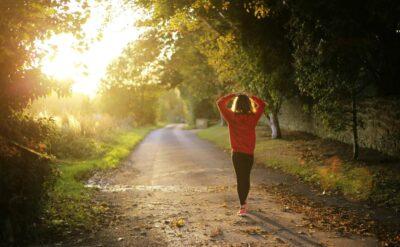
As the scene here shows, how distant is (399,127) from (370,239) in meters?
7.26

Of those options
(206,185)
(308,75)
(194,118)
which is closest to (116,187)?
(206,185)

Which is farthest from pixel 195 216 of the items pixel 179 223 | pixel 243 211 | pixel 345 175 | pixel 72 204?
pixel 345 175

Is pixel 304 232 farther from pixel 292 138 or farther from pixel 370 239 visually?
pixel 292 138

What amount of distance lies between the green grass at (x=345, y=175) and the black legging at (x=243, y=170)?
2.78 metres

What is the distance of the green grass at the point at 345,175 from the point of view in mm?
9469

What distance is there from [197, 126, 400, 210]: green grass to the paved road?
3.83ft

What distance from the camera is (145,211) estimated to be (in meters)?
8.88

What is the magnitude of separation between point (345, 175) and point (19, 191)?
8.42 metres

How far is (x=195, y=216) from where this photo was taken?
827cm

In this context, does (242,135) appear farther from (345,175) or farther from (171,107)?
(171,107)

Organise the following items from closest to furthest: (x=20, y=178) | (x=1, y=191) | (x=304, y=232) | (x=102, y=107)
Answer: (x=1, y=191) → (x=20, y=178) → (x=304, y=232) → (x=102, y=107)

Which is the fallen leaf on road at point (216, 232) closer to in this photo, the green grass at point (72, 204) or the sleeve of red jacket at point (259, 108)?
the green grass at point (72, 204)

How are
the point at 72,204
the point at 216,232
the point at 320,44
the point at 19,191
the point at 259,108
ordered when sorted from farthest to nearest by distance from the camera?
the point at 320,44, the point at 72,204, the point at 259,108, the point at 216,232, the point at 19,191

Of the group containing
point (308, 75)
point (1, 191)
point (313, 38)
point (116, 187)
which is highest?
point (313, 38)
